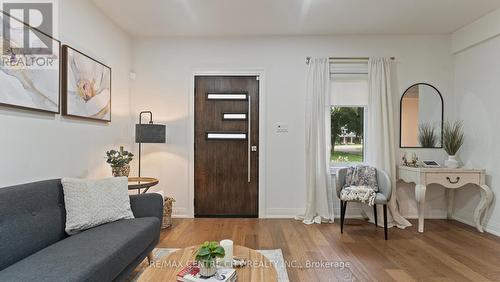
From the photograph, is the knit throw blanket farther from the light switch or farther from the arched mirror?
the light switch

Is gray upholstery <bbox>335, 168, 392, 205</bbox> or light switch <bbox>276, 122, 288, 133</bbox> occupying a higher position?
light switch <bbox>276, 122, 288, 133</bbox>

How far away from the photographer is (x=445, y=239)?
3074mm

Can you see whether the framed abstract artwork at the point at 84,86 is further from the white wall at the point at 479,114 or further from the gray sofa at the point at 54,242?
the white wall at the point at 479,114

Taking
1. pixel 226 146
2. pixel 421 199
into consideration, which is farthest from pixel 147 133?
pixel 421 199

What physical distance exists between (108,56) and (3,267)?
2.55 m

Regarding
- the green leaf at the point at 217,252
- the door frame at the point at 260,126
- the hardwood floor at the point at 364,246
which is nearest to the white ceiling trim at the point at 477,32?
the hardwood floor at the point at 364,246

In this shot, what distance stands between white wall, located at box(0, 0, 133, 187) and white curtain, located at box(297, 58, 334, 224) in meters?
2.62

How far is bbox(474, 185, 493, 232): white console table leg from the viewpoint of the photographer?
127 inches

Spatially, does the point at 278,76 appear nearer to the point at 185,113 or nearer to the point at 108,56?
the point at 185,113

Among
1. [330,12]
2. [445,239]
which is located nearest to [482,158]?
[445,239]

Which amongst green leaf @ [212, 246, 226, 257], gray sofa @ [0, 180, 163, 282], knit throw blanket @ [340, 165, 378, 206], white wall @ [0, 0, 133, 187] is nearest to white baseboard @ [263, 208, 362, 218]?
knit throw blanket @ [340, 165, 378, 206]

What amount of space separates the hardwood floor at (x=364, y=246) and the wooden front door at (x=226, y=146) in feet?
0.83

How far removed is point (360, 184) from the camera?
3496 millimetres

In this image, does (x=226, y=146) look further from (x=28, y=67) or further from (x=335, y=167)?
(x=28, y=67)
